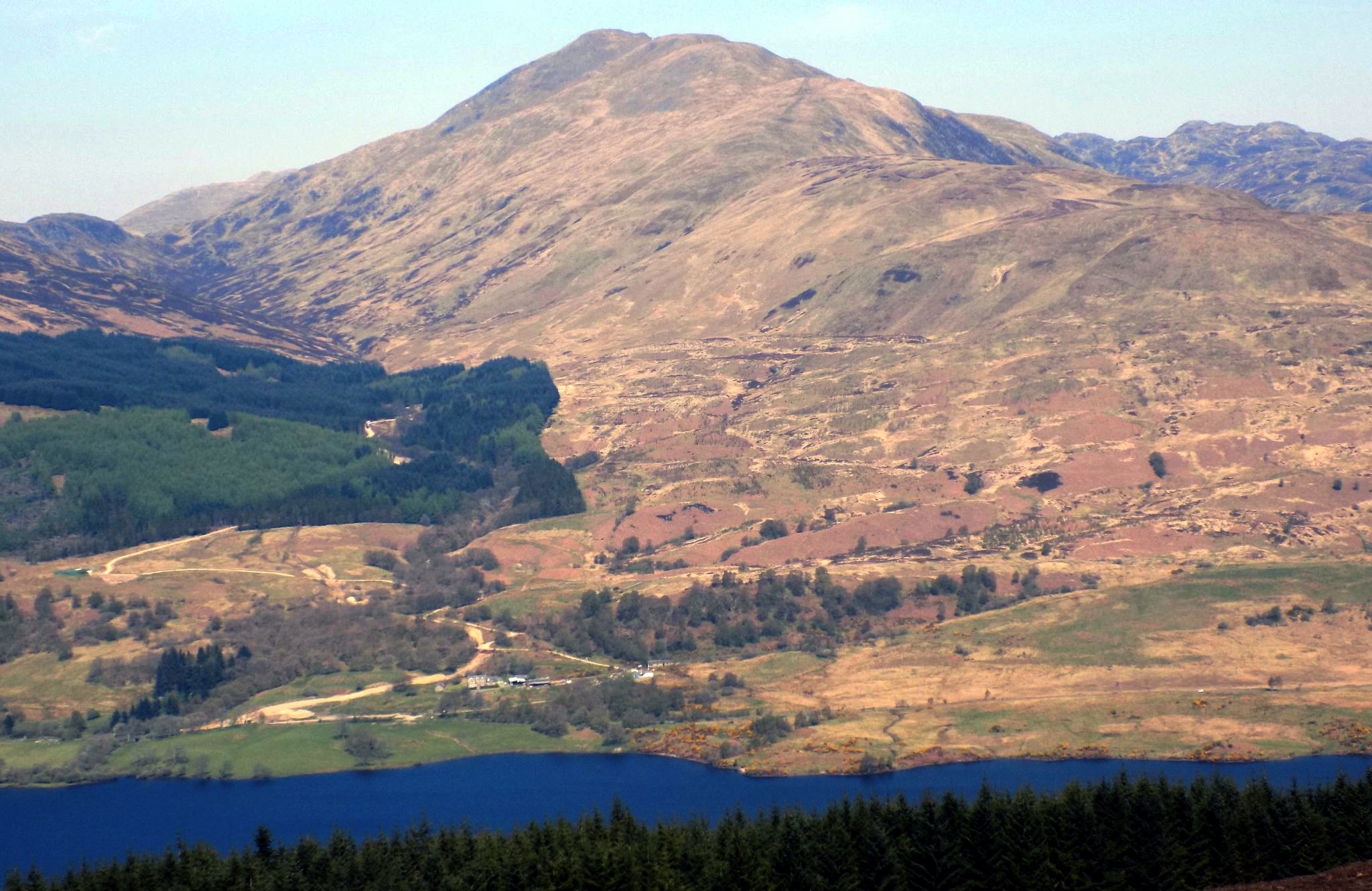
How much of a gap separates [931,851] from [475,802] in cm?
8074

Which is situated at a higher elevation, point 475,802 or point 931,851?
point 931,851

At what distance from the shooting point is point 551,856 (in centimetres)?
12512

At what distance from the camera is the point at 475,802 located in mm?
192750

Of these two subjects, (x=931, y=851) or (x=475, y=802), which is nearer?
(x=931, y=851)

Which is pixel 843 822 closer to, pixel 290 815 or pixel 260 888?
pixel 260 888

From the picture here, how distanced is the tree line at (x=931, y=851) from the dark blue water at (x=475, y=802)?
46310mm

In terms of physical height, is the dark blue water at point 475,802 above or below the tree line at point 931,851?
below

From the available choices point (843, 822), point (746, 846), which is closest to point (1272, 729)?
point (843, 822)

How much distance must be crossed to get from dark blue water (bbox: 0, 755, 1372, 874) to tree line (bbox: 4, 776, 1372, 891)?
1823 inches

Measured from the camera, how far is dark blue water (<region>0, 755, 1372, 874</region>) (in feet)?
597

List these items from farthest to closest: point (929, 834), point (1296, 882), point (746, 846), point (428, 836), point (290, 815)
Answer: point (290, 815) < point (428, 836) < point (929, 834) < point (746, 846) < point (1296, 882)

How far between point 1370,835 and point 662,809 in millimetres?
84231

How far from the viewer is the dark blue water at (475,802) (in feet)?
597

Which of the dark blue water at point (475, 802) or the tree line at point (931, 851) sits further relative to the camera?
the dark blue water at point (475, 802)
